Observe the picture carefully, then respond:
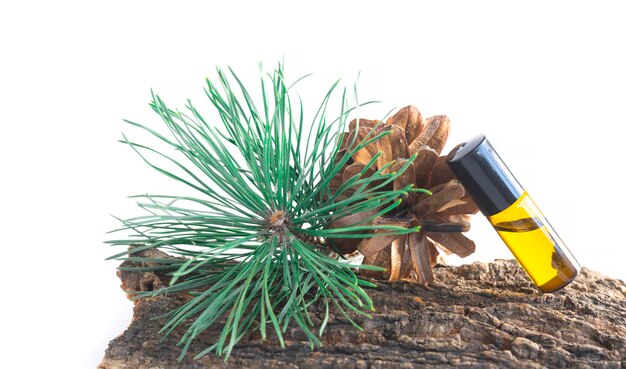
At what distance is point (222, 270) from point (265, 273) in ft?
0.38

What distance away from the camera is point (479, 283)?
0.84 m

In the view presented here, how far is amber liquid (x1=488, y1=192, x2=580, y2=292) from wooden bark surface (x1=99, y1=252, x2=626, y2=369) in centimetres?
2

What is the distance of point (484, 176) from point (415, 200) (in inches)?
3.3

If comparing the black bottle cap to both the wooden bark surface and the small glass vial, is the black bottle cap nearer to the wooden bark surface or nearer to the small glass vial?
the small glass vial

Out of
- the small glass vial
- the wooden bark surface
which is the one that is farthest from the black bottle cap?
the wooden bark surface

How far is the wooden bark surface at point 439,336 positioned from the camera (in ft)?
2.25

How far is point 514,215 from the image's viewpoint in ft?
2.51

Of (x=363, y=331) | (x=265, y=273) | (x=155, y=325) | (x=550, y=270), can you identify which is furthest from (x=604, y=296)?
(x=155, y=325)

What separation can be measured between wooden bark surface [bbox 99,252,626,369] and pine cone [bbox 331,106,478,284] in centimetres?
4

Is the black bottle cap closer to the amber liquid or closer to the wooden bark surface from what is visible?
the amber liquid

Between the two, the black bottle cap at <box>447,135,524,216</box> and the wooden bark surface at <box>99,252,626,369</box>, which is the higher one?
the black bottle cap at <box>447,135,524,216</box>

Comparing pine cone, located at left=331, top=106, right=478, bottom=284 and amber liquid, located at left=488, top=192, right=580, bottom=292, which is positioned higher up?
pine cone, located at left=331, top=106, right=478, bottom=284

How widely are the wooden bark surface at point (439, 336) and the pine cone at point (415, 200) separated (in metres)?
0.04

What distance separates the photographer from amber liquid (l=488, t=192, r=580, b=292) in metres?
0.77
